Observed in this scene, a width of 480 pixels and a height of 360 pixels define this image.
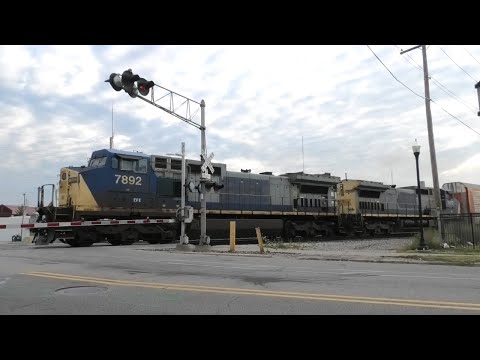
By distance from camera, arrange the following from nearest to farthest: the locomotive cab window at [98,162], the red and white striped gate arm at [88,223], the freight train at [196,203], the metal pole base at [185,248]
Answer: the red and white striped gate arm at [88,223]
the metal pole base at [185,248]
the freight train at [196,203]
the locomotive cab window at [98,162]

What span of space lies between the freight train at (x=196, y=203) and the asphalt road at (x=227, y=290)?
354 inches

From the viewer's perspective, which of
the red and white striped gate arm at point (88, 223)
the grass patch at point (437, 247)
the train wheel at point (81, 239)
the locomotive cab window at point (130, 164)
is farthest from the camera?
the locomotive cab window at point (130, 164)

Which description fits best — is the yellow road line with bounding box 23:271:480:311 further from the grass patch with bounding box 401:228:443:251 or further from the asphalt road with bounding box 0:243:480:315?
the grass patch with bounding box 401:228:443:251

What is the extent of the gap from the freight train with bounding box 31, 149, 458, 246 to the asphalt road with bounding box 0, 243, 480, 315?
8.99m

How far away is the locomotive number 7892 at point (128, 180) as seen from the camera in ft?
76.4

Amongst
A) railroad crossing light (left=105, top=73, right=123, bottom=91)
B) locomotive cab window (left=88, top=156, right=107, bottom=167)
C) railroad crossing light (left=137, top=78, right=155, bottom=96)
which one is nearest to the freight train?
locomotive cab window (left=88, top=156, right=107, bottom=167)

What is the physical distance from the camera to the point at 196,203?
2745cm

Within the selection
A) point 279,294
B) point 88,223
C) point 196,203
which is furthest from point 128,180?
point 279,294

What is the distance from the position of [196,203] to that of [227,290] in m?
18.8

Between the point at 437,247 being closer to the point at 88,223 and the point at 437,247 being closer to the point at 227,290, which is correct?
the point at 227,290

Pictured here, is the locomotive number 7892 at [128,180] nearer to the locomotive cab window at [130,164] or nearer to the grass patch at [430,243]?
the locomotive cab window at [130,164]

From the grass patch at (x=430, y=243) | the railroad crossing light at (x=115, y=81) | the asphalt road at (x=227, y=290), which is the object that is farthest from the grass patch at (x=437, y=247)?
the railroad crossing light at (x=115, y=81)
